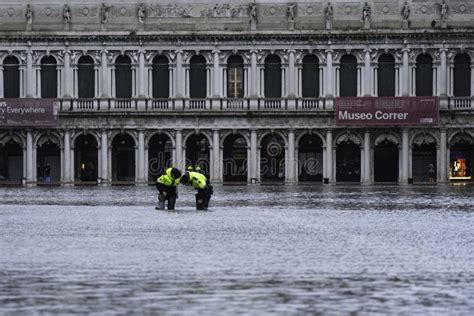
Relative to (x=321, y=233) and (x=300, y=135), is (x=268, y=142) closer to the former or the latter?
(x=300, y=135)

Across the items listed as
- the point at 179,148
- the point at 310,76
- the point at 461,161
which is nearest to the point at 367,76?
the point at 310,76

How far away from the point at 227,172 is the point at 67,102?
1212cm

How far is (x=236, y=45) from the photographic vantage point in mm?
88438

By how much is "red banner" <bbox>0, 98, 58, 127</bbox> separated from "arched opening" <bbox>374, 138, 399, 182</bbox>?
22.4 m

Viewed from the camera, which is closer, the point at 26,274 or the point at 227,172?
the point at 26,274

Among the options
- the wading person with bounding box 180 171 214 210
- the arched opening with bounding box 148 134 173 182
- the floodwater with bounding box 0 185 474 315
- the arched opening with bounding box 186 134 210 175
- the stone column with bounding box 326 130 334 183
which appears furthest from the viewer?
the arched opening with bounding box 148 134 173 182

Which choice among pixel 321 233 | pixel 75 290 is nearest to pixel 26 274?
pixel 75 290

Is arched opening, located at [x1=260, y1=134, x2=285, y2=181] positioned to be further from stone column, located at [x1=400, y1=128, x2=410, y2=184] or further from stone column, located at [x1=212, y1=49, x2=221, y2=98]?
stone column, located at [x1=400, y1=128, x2=410, y2=184]

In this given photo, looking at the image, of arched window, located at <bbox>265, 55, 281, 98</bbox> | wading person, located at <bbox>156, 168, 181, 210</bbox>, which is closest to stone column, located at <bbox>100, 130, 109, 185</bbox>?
arched window, located at <bbox>265, 55, 281, 98</bbox>

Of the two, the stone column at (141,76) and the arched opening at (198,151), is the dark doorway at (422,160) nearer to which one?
the arched opening at (198,151)

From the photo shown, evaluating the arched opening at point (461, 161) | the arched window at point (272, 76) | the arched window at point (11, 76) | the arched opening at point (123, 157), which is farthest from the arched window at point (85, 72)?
the arched opening at point (461, 161)

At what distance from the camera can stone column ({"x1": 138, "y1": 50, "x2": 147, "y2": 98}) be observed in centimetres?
8862

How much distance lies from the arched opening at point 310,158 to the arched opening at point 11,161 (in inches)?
775

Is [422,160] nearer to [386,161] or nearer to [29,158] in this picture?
[386,161]
